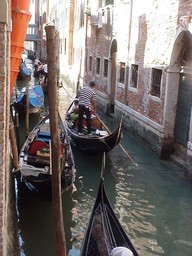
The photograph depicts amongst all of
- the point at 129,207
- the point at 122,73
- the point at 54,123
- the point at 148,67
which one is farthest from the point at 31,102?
the point at 54,123

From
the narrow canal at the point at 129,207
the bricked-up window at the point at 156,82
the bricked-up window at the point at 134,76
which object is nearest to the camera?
the narrow canal at the point at 129,207

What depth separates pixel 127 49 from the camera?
661cm

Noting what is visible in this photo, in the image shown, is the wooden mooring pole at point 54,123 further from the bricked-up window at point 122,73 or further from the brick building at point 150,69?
the bricked-up window at point 122,73

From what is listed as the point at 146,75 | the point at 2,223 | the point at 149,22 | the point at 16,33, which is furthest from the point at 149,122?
the point at 2,223

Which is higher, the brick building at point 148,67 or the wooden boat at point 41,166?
the brick building at point 148,67

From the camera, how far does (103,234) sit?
7.54ft

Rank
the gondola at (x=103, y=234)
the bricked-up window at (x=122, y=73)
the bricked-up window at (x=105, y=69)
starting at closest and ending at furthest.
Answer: the gondola at (x=103, y=234)
the bricked-up window at (x=122, y=73)
the bricked-up window at (x=105, y=69)

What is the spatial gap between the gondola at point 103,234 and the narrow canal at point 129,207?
1.50 feet

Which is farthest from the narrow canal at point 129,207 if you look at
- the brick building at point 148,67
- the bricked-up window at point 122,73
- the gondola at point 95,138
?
the bricked-up window at point 122,73

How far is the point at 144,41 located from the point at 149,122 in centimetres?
134

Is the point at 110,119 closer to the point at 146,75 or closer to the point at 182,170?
the point at 146,75

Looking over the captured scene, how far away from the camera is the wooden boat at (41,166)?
10.1 ft

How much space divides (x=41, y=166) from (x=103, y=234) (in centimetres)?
142

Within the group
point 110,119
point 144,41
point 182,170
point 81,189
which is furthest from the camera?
point 110,119
